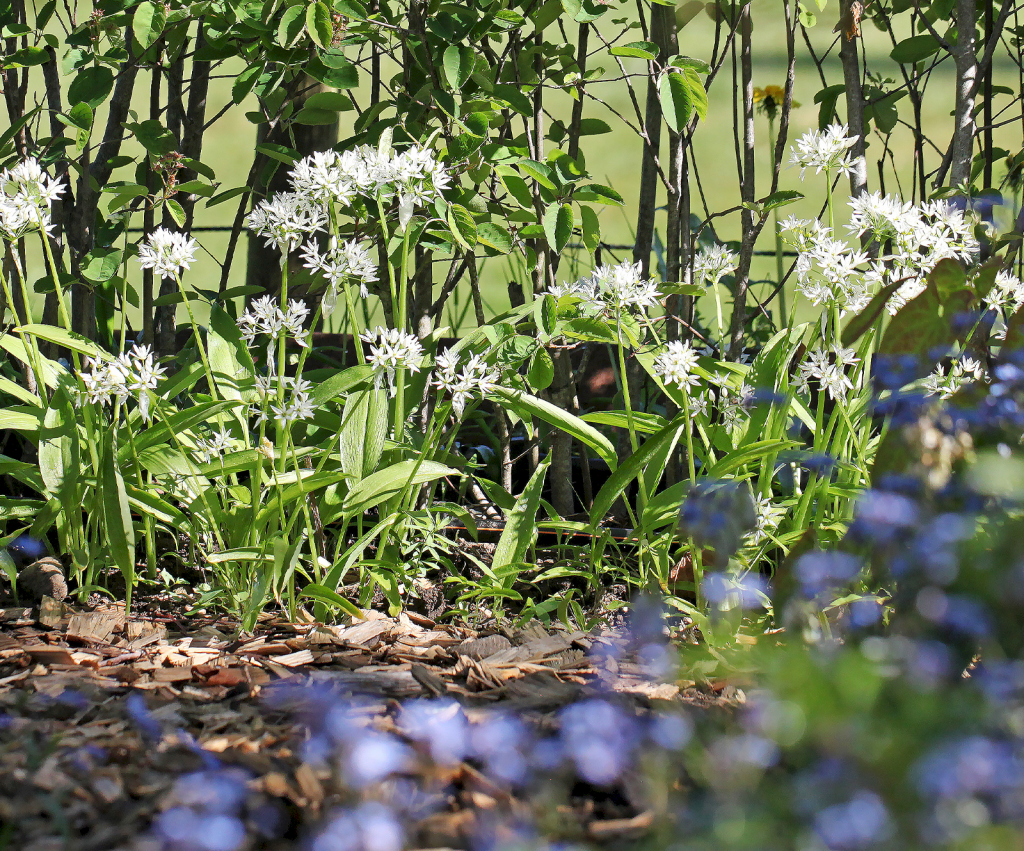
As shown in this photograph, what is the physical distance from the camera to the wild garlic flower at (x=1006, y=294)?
166cm

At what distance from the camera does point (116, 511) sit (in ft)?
5.17

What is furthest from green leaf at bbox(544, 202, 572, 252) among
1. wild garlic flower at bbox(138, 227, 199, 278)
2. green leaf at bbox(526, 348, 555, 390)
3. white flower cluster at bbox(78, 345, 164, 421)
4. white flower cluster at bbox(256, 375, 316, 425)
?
white flower cluster at bbox(78, 345, 164, 421)

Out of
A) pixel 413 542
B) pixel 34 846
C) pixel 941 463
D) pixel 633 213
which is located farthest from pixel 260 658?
pixel 633 213

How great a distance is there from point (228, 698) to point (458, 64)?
46.6 inches

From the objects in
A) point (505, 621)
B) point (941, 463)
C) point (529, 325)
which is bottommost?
point (505, 621)

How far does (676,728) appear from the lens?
890mm

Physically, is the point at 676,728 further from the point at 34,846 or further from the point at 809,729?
the point at 34,846

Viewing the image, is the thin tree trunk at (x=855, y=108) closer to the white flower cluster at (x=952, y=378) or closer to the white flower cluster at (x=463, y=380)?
the white flower cluster at (x=952, y=378)

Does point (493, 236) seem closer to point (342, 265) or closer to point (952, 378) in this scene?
point (342, 265)

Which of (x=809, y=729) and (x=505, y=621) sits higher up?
(x=809, y=729)

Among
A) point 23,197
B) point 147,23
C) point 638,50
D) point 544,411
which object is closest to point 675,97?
point 638,50

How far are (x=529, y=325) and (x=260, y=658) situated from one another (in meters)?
0.94

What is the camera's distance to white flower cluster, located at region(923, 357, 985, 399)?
1652 mm

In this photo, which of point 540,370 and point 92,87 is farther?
point 92,87
